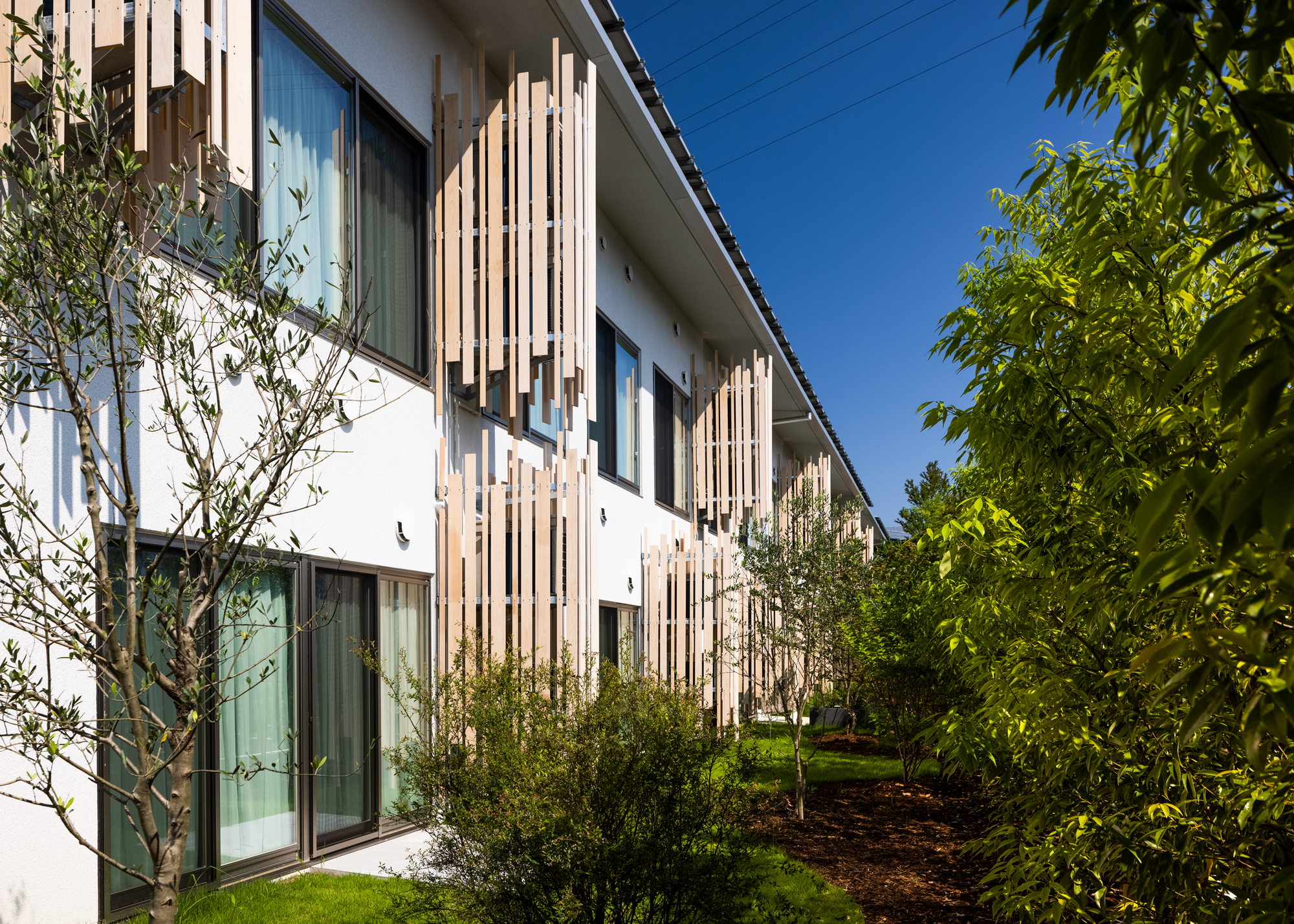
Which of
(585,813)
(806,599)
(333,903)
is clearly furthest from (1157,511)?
(806,599)

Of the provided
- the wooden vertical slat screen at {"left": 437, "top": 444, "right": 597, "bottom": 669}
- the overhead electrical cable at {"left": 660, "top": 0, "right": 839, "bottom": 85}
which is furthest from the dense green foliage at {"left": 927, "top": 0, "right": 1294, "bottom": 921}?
the overhead electrical cable at {"left": 660, "top": 0, "right": 839, "bottom": 85}

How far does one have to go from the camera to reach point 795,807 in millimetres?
9953

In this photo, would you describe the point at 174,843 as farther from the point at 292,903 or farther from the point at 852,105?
the point at 852,105

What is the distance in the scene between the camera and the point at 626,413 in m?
14.2

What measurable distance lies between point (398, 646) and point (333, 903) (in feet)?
8.16

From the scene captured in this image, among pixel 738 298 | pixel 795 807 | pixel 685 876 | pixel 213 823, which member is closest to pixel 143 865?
pixel 213 823

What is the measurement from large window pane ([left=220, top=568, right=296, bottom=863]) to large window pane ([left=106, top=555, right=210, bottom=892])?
0.62 ft

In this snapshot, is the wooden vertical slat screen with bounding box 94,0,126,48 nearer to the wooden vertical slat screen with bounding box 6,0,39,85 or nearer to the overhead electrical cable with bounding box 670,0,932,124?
the wooden vertical slat screen with bounding box 6,0,39,85

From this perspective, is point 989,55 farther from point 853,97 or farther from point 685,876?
point 685,876

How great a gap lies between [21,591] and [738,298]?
13.2 metres

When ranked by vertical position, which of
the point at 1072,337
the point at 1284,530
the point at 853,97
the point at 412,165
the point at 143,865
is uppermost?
the point at 853,97

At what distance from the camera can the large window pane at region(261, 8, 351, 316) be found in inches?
265

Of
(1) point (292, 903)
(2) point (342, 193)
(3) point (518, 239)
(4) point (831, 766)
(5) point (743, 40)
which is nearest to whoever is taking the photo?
(1) point (292, 903)

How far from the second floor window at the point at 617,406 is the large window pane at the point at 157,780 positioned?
762 centimetres
